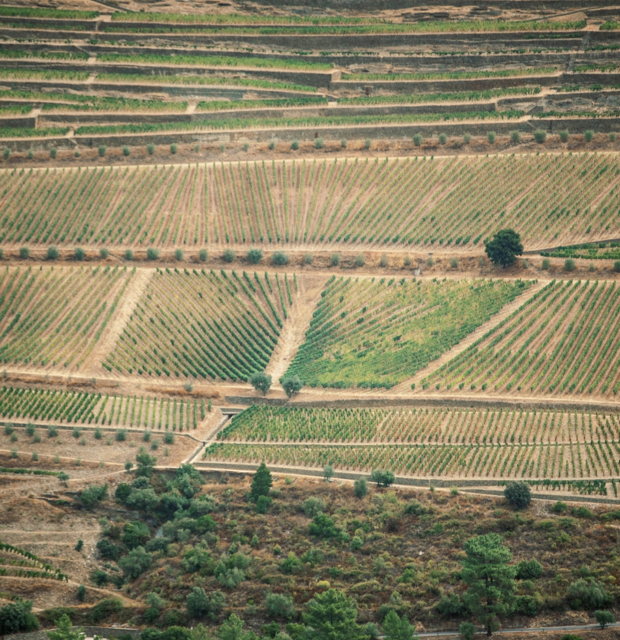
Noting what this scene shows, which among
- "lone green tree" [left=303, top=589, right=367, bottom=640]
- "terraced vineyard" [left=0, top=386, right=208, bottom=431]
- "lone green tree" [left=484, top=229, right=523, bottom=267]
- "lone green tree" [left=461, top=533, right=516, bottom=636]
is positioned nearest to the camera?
"lone green tree" [left=303, top=589, right=367, bottom=640]

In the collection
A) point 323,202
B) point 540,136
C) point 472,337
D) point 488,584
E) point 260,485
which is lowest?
point 488,584

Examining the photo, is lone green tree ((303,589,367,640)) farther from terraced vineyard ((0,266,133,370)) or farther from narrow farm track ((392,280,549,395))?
terraced vineyard ((0,266,133,370))

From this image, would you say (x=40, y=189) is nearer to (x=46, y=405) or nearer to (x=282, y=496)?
(x=46, y=405)

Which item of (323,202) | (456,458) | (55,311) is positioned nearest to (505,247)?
(323,202)

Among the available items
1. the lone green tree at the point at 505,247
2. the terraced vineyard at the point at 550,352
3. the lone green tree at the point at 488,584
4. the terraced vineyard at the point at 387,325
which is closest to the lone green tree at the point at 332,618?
the lone green tree at the point at 488,584

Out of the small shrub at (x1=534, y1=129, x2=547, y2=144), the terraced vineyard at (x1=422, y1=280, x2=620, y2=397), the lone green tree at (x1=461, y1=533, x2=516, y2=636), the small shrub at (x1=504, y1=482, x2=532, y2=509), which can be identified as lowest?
the lone green tree at (x1=461, y1=533, x2=516, y2=636)

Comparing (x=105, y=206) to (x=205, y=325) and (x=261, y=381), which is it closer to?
(x=205, y=325)

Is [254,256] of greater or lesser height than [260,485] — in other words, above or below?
above

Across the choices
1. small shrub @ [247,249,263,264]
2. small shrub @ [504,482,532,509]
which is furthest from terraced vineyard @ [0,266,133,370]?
small shrub @ [504,482,532,509]
